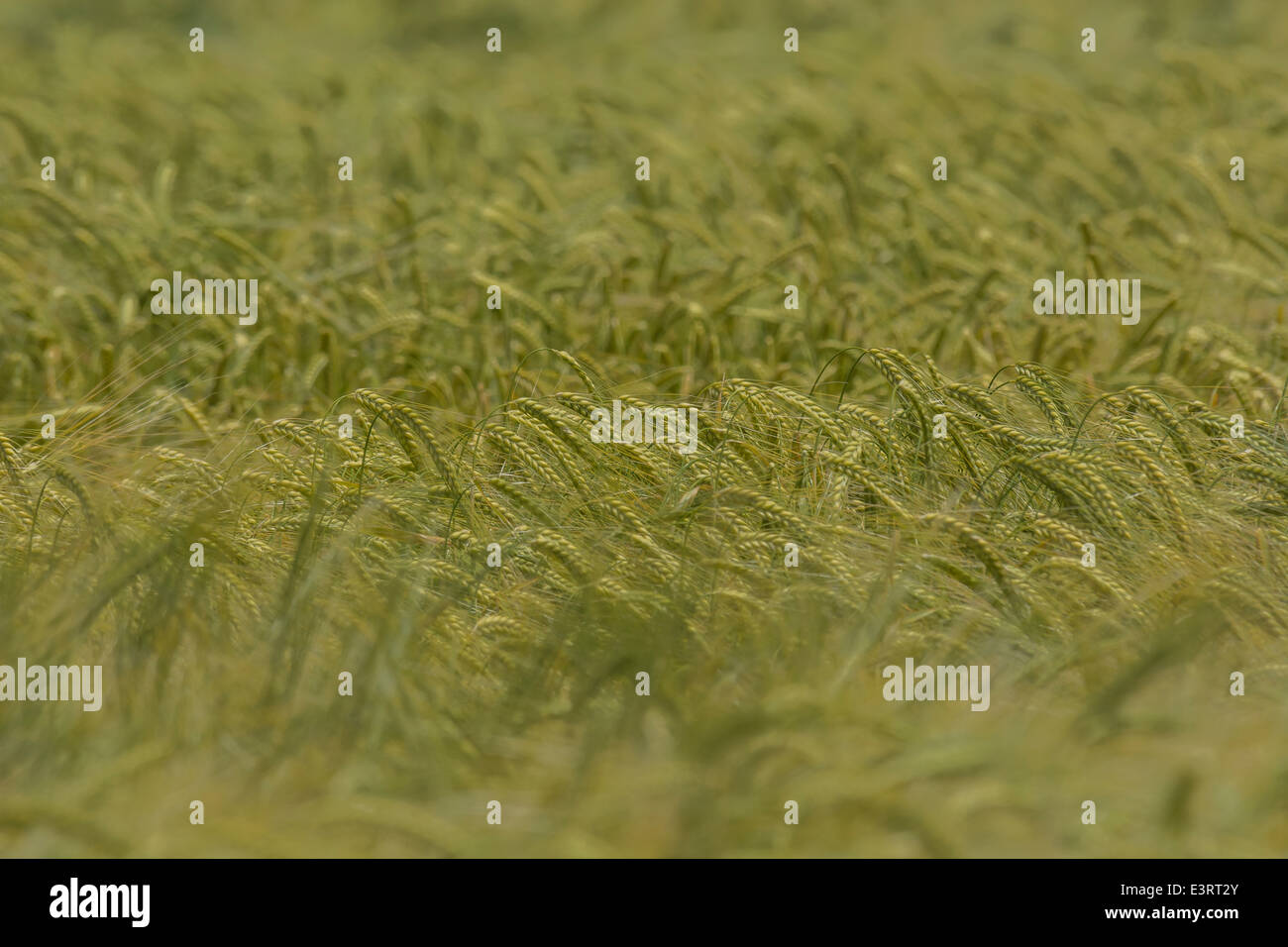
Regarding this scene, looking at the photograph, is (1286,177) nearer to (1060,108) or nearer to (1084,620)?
(1060,108)

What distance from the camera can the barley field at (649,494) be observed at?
8.12ft

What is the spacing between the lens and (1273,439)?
12.0 ft

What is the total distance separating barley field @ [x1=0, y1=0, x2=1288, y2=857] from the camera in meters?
2.47

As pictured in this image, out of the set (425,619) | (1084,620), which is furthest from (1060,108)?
(425,619)

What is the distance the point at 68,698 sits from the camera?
284cm

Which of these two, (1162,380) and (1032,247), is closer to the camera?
(1162,380)

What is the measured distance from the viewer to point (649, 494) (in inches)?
144

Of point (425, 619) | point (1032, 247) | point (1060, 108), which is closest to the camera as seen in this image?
point (425, 619)

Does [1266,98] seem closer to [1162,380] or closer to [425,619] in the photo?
[1162,380]
